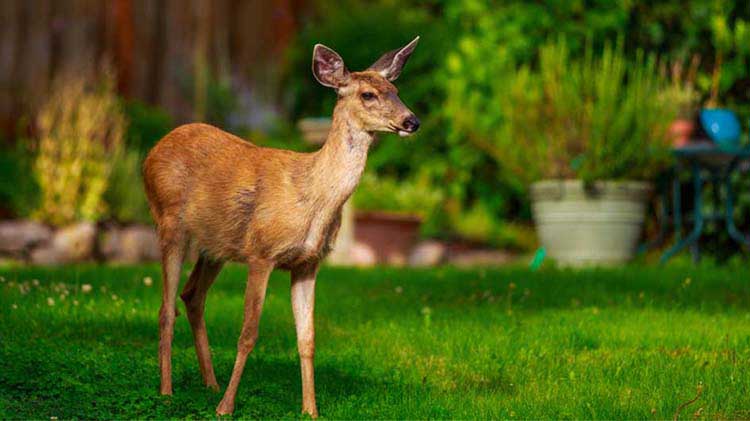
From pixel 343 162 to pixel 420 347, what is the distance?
199cm

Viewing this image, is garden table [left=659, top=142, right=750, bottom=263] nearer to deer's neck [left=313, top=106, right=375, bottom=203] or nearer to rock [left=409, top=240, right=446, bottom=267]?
rock [left=409, top=240, right=446, bottom=267]

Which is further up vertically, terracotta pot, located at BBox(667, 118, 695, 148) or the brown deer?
the brown deer

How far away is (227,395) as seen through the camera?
536 centimetres

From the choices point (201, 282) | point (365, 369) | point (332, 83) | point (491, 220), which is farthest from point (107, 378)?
point (491, 220)

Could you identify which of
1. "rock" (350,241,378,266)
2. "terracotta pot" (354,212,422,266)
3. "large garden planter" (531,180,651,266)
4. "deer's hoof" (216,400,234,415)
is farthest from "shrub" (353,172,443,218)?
"deer's hoof" (216,400,234,415)

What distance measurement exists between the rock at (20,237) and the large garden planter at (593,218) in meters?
4.98

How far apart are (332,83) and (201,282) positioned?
4.36ft

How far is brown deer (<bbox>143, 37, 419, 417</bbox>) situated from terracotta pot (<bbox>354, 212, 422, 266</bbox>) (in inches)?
287

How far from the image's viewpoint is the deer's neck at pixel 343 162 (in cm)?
538

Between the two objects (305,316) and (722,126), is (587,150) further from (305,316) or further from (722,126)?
(305,316)

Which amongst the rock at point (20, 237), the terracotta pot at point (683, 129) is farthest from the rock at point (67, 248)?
the terracotta pot at point (683, 129)

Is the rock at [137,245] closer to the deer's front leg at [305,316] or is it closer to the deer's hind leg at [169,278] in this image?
the deer's hind leg at [169,278]

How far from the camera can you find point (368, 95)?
Answer: 5.33 m

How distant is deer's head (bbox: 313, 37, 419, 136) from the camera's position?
5.22 metres
